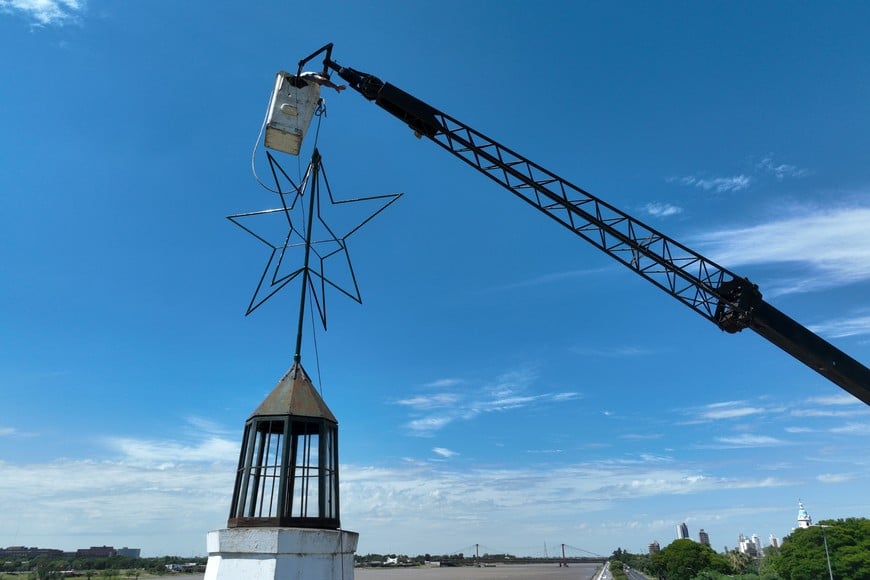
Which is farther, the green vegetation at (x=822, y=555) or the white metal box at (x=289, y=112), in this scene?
the green vegetation at (x=822, y=555)

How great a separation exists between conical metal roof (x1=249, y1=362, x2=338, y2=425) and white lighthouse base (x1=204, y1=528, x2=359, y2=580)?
1.68 meters

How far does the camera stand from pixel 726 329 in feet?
90.3

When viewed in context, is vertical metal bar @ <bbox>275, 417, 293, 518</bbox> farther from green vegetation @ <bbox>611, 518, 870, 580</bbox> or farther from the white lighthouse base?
green vegetation @ <bbox>611, 518, 870, 580</bbox>

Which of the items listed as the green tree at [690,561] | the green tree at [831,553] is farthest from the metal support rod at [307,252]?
the green tree at [690,561]

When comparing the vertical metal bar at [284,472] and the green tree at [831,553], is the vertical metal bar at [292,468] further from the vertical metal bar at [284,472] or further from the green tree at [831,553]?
the green tree at [831,553]

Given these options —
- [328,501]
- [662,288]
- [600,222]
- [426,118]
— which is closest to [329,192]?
[328,501]

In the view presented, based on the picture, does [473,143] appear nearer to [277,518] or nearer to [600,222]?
[600,222]

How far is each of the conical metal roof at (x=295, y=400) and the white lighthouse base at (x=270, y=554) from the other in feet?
5.50

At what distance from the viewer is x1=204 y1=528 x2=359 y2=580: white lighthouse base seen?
6812 millimetres

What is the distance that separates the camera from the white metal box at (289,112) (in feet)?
35.2

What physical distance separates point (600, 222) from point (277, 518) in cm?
2520

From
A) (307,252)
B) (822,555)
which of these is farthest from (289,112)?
(822,555)

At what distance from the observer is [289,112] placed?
35.2ft

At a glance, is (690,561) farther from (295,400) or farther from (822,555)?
(295,400)
